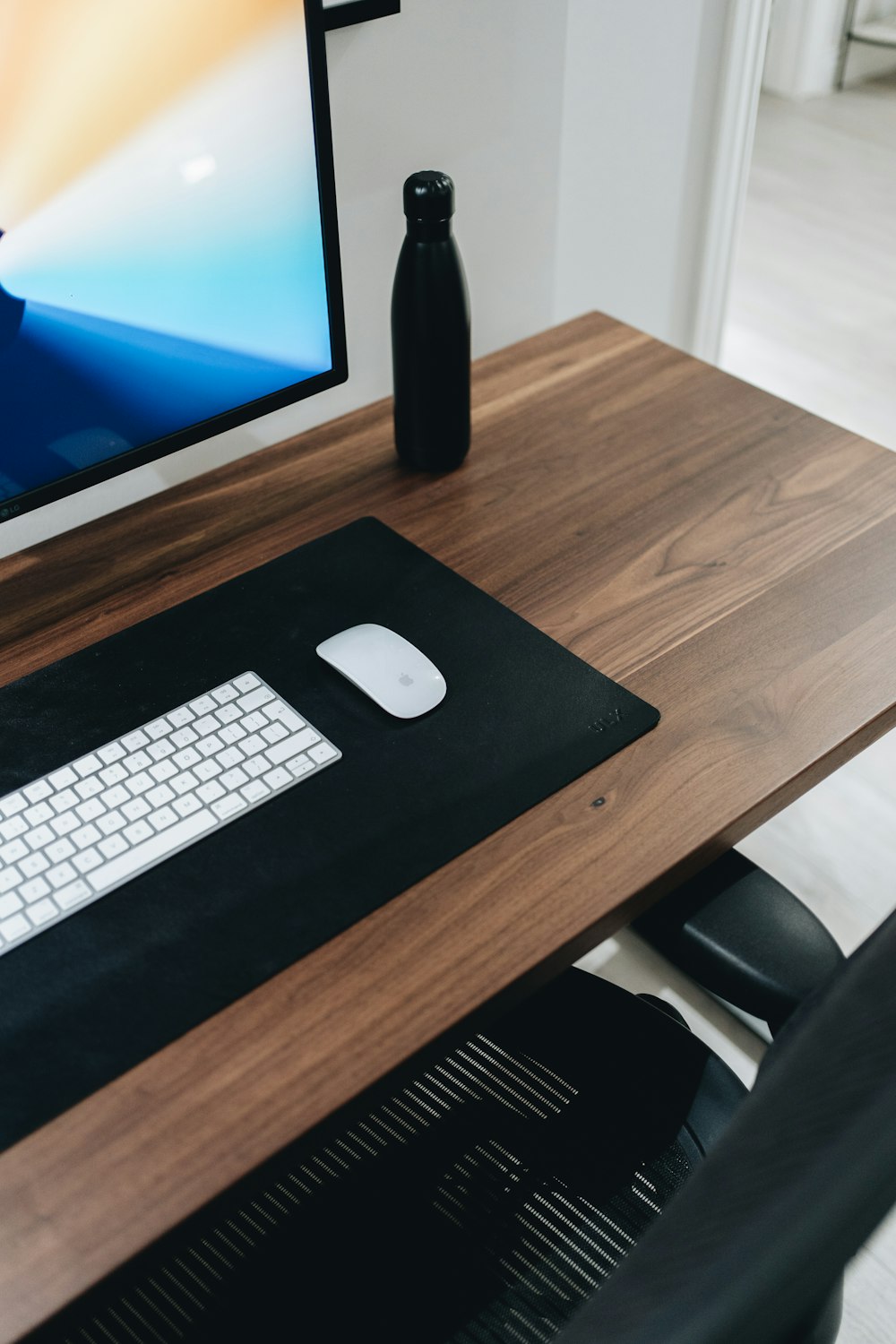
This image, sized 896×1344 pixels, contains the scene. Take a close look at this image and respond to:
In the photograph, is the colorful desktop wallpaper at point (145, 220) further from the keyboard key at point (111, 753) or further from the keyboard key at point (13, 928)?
the keyboard key at point (13, 928)

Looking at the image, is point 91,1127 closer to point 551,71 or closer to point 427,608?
point 427,608

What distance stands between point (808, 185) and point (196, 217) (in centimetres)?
321

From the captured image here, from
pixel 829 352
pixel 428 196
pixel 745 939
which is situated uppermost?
pixel 428 196

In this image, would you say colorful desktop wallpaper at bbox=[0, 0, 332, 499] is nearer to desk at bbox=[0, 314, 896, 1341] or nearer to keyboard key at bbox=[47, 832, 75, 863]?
desk at bbox=[0, 314, 896, 1341]

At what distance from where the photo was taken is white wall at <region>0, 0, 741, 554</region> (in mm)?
1160

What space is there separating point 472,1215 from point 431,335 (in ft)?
2.27

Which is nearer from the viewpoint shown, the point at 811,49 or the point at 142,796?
the point at 142,796

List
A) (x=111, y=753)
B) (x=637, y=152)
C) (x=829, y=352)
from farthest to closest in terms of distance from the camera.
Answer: (x=829, y=352) → (x=637, y=152) → (x=111, y=753)

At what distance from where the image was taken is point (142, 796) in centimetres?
78

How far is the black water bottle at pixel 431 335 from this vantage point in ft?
3.18

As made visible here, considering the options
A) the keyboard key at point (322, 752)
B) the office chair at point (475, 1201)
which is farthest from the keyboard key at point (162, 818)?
the office chair at point (475, 1201)

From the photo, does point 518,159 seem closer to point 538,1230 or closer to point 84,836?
point 84,836

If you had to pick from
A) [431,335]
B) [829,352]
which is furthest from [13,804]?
[829,352]

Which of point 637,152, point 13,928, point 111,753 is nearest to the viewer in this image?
point 13,928
